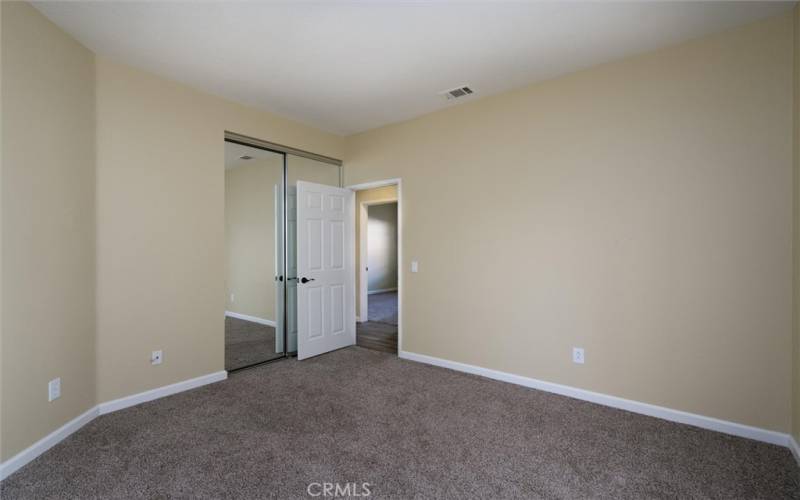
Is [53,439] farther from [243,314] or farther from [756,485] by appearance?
[756,485]

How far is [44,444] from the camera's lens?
7.46 feet

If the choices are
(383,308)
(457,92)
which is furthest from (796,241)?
(383,308)

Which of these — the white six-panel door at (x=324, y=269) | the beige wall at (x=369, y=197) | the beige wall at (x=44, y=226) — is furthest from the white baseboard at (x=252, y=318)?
the beige wall at (x=44, y=226)

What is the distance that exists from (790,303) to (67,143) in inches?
192

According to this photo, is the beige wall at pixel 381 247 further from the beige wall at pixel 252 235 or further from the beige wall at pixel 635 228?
the beige wall at pixel 635 228

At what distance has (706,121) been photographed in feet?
8.45

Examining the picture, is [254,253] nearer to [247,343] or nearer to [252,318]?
[252,318]

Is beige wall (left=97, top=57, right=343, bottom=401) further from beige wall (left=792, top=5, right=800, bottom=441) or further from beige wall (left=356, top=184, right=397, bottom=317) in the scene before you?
beige wall (left=792, top=5, right=800, bottom=441)

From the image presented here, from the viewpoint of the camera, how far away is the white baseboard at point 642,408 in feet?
7.82

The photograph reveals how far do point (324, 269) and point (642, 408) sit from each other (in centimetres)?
338

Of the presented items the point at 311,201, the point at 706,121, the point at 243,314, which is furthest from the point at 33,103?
the point at 706,121

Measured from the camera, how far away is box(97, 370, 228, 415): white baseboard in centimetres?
284

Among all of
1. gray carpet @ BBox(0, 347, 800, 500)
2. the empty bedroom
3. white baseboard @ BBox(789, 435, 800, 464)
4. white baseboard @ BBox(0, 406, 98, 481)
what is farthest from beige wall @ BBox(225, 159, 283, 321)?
white baseboard @ BBox(789, 435, 800, 464)

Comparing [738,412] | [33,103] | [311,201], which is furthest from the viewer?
[311,201]
